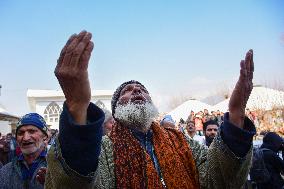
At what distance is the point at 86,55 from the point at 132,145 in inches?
47.5

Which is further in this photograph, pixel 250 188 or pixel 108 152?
pixel 250 188

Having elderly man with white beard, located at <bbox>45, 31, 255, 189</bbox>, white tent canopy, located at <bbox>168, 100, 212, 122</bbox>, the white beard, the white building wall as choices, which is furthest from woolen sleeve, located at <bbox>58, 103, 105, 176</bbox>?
the white building wall

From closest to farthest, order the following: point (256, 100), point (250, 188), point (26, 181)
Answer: point (26, 181)
point (250, 188)
point (256, 100)

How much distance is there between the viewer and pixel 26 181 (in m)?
3.54

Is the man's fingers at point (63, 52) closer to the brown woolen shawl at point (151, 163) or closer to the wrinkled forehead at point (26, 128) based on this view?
the brown woolen shawl at point (151, 163)

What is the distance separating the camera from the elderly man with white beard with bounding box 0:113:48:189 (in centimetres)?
353

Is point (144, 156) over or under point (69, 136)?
under

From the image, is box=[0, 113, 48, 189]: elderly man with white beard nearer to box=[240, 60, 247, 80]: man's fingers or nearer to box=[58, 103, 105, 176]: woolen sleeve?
box=[58, 103, 105, 176]: woolen sleeve

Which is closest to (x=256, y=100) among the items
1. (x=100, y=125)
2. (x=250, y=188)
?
(x=250, y=188)

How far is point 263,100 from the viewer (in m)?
24.9

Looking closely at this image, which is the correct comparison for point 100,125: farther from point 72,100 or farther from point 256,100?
point 256,100

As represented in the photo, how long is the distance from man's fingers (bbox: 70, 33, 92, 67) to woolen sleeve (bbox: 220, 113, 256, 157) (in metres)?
0.97

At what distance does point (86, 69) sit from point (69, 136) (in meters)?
0.27

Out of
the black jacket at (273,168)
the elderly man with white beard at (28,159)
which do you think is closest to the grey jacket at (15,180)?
the elderly man with white beard at (28,159)
